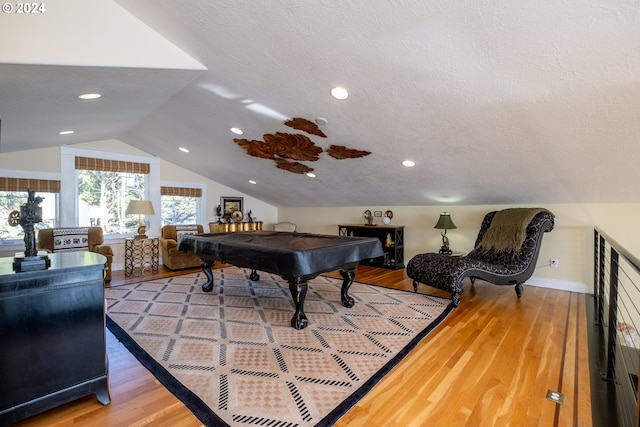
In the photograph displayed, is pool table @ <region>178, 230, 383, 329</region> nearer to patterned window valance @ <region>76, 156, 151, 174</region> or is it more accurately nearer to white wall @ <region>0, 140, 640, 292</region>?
white wall @ <region>0, 140, 640, 292</region>

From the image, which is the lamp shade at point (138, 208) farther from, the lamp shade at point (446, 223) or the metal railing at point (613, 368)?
the metal railing at point (613, 368)

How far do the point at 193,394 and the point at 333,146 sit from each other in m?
3.00

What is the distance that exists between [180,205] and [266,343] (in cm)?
493

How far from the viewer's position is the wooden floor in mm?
1651

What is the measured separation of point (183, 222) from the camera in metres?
6.61

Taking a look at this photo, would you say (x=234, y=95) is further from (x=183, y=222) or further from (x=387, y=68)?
(x=183, y=222)

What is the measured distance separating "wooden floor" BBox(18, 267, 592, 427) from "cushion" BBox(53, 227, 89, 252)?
294 centimetres

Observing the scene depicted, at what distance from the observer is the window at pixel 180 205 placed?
6.29m

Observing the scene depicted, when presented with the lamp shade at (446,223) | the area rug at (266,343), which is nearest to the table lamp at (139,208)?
the area rug at (266,343)

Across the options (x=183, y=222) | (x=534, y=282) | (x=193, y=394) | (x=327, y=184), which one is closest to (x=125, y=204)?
(x=183, y=222)

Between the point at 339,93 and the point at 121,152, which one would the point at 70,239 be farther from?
the point at 339,93

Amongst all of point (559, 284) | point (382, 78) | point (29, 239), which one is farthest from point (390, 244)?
point (29, 239)

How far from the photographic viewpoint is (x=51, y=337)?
5.40 feet

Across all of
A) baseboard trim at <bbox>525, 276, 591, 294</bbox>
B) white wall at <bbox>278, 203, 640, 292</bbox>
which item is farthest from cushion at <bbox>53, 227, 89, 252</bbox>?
baseboard trim at <bbox>525, 276, 591, 294</bbox>
